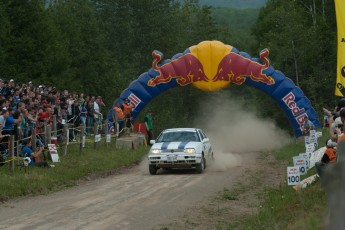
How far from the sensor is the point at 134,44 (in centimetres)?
6431

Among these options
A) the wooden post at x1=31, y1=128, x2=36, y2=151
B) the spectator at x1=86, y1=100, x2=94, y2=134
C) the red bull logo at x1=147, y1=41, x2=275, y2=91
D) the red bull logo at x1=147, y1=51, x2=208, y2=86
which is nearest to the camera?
the wooden post at x1=31, y1=128, x2=36, y2=151

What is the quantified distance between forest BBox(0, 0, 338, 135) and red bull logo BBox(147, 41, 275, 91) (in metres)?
14.1

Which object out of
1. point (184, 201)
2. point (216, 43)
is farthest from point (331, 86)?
point (184, 201)

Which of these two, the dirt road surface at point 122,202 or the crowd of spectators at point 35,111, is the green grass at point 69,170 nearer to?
the dirt road surface at point 122,202

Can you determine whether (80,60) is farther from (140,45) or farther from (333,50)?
(333,50)

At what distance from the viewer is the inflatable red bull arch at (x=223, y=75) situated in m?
32.1

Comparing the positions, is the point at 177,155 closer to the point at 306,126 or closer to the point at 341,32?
the point at 341,32

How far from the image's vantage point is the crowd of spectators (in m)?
18.7

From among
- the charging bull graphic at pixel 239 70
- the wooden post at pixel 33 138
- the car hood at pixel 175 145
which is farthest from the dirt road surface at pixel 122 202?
the charging bull graphic at pixel 239 70

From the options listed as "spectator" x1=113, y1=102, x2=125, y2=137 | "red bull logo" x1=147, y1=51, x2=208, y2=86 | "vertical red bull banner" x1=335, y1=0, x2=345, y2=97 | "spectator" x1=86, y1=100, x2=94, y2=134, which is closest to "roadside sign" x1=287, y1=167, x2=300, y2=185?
"vertical red bull banner" x1=335, y1=0, x2=345, y2=97

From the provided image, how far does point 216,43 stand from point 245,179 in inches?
549

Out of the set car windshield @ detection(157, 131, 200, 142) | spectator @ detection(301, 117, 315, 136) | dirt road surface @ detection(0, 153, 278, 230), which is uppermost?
spectator @ detection(301, 117, 315, 136)

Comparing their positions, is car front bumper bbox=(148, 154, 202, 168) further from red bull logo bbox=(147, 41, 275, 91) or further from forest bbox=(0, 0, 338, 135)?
forest bbox=(0, 0, 338, 135)

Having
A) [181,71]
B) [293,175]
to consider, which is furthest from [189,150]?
[181,71]
